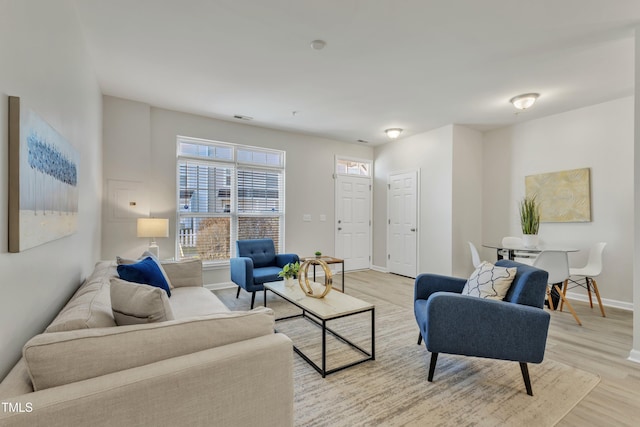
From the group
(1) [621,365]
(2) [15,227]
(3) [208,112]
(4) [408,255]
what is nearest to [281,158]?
(3) [208,112]

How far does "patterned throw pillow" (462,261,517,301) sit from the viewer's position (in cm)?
205

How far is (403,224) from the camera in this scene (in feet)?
18.3

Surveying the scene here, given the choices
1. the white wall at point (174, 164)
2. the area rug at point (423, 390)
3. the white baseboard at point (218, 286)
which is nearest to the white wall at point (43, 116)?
the white wall at point (174, 164)

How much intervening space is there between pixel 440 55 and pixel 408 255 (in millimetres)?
3630

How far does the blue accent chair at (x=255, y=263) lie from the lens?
3477 millimetres

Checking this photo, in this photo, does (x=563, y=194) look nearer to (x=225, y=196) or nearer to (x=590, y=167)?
(x=590, y=167)

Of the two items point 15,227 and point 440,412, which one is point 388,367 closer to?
point 440,412

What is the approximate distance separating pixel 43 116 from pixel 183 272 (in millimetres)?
1886

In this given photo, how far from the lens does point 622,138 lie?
11.9 feet

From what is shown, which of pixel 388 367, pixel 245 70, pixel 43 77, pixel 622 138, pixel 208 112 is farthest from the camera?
pixel 208 112

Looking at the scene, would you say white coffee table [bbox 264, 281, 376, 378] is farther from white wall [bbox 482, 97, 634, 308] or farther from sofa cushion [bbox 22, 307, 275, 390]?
white wall [bbox 482, 97, 634, 308]

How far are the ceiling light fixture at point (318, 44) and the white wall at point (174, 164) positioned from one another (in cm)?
252

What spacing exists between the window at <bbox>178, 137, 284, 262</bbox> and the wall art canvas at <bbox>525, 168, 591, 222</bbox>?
413 centimetres

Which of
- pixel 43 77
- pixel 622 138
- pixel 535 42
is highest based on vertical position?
pixel 535 42
